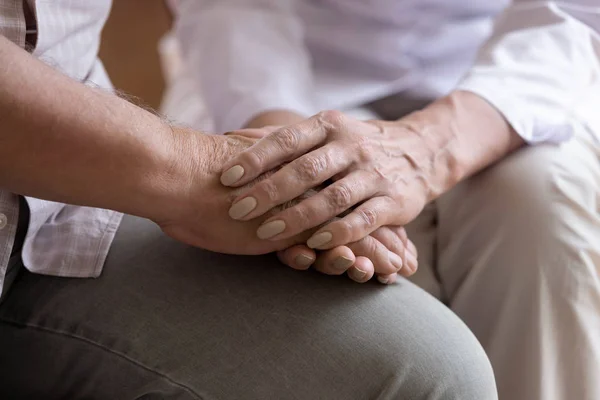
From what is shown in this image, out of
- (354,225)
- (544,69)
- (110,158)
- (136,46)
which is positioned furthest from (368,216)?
(136,46)

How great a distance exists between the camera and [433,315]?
0.69 m

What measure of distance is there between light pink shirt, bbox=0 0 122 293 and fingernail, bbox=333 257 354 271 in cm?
25

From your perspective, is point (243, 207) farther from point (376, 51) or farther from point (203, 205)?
point (376, 51)

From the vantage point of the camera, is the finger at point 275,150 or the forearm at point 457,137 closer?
the finger at point 275,150

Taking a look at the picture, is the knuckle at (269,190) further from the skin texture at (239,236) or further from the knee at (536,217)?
the knee at (536,217)

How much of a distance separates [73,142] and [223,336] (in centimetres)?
23

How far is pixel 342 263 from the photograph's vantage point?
67cm

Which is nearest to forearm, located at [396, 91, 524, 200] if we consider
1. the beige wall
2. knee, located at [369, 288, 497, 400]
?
knee, located at [369, 288, 497, 400]

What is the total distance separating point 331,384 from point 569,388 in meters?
0.31

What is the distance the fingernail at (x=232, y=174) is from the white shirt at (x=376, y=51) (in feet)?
1.29

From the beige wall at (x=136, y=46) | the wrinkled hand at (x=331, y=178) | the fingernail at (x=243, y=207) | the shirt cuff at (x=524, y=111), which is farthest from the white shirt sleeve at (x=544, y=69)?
the beige wall at (x=136, y=46)

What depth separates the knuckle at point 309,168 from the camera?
2.22ft

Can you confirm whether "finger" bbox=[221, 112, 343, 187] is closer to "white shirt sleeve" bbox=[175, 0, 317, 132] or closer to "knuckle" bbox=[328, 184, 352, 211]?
"knuckle" bbox=[328, 184, 352, 211]

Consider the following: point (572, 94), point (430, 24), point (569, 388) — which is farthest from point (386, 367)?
point (430, 24)
